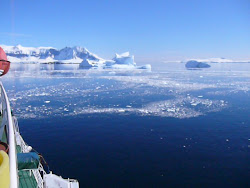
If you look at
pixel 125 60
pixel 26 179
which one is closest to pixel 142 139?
pixel 26 179

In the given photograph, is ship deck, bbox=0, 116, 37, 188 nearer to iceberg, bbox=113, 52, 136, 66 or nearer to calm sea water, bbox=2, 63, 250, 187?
calm sea water, bbox=2, 63, 250, 187

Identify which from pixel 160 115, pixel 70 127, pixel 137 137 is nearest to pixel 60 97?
pixel 70 127

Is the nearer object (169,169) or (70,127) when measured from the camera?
(169,169)

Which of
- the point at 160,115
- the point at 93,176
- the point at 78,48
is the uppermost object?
the point at 78,48

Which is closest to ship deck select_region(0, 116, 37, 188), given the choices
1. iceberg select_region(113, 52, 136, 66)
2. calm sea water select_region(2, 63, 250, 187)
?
calm sea water select_region(2, 63, 250, 187)

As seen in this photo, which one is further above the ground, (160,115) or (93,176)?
(160,115)

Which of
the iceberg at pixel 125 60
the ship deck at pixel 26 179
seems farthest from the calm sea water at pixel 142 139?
the iceberg at pixel 125 60

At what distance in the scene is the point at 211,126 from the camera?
14117 millimetres

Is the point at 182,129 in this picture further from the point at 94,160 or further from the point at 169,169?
the point at 94,160

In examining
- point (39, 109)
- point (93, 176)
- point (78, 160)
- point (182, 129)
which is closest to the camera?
point (93, 176)

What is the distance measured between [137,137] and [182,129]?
314cm

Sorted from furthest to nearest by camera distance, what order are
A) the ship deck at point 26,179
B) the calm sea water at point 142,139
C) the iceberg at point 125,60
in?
the iceberg at point 125,60 → the calm sea water at point 142,139 → the ship deck at point 26,179

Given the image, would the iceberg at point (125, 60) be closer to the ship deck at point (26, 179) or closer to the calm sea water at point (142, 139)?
the calm sea water at point (142, 139)

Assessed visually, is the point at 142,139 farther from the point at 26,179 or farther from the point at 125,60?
the point at 125,60
